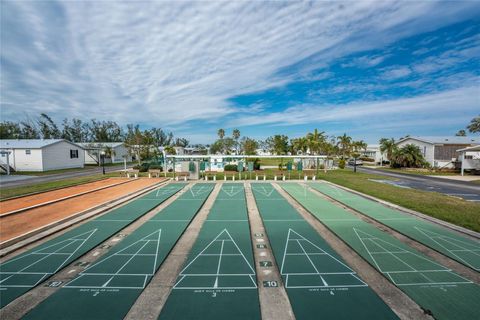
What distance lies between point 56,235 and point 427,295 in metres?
12.8

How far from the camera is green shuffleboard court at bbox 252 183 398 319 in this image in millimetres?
4945

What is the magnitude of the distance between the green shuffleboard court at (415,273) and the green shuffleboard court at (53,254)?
9623mm

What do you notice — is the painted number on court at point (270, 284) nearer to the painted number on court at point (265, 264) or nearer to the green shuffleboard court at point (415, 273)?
the painted number on court at point (265, 264)

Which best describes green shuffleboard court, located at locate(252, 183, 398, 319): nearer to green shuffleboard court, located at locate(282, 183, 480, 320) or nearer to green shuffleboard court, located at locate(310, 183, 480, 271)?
green shuffleboard court, located at locate(282, 183, 480, 320)

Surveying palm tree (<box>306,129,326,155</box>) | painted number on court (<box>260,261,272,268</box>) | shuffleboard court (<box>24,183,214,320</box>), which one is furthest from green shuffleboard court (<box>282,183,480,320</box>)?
palm tree (<box>306,129,326,155</box>)

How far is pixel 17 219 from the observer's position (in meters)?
11.0

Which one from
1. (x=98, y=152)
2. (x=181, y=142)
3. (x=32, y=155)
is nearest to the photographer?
→ (x=32, y=155)

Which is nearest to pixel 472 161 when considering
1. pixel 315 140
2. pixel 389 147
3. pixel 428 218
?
pixel 389 147

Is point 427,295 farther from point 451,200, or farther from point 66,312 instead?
point 451,200

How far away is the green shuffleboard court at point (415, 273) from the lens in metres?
5.09

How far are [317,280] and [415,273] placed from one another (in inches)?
115

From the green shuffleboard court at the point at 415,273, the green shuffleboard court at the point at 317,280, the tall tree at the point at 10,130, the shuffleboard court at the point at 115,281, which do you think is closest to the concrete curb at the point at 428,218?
the green shuffleboard court at the point at 415,273

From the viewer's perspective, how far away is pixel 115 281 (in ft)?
20.1

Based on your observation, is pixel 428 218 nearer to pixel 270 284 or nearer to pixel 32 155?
pixel 270 284
